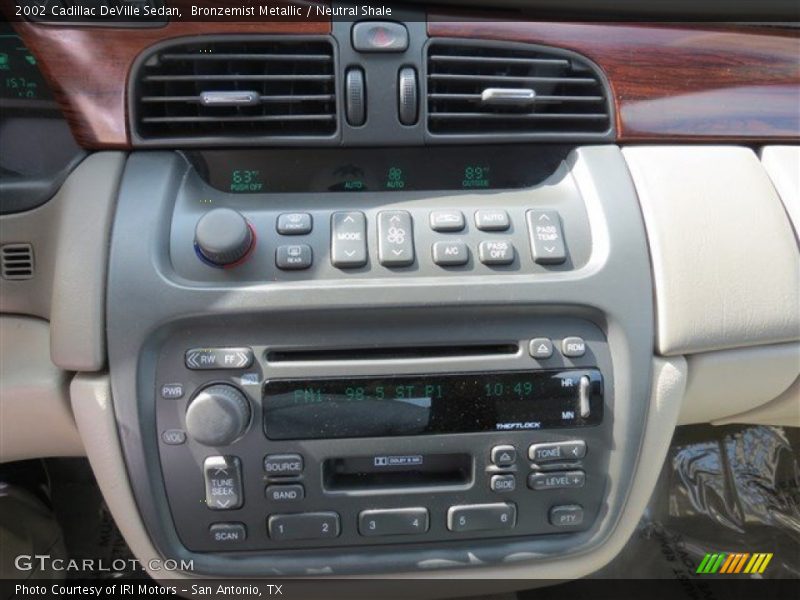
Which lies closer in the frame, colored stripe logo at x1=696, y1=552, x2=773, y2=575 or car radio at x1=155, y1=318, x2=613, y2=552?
car radio at x1=155, y1=318, x2=613, y2=552

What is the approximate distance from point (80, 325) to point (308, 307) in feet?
1.06

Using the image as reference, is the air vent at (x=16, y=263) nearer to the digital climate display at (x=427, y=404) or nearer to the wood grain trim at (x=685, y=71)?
the digital climate display at (x=427, y=404)

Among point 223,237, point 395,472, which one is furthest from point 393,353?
point 223,237

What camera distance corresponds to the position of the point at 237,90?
3.29 ft

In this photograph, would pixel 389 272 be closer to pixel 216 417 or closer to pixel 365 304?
pixel 365 304

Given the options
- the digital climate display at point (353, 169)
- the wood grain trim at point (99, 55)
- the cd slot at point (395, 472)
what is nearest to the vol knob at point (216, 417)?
the cd slot at point (395, 472)

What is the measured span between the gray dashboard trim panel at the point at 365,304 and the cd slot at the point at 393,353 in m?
0.07

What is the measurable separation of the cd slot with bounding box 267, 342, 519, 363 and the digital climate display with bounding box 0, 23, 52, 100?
576 mm

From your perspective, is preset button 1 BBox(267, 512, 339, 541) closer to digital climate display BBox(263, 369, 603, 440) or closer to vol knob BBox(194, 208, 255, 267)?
digital climate display BBox(263, 369, 603, 440)

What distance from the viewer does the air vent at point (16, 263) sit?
104 centimetres

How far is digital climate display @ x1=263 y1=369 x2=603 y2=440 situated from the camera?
98 cm

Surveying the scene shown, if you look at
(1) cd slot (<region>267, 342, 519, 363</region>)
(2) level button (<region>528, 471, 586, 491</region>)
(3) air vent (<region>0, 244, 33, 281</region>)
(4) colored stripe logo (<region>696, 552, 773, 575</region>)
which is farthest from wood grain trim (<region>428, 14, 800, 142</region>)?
(4) colored stripe logo (<region>696, 552, 773, 575</region>)

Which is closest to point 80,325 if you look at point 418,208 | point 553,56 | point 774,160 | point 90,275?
point 90,275

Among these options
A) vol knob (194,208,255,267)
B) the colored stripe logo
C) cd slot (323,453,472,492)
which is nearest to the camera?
→ vol knob (194,208,255,267)
